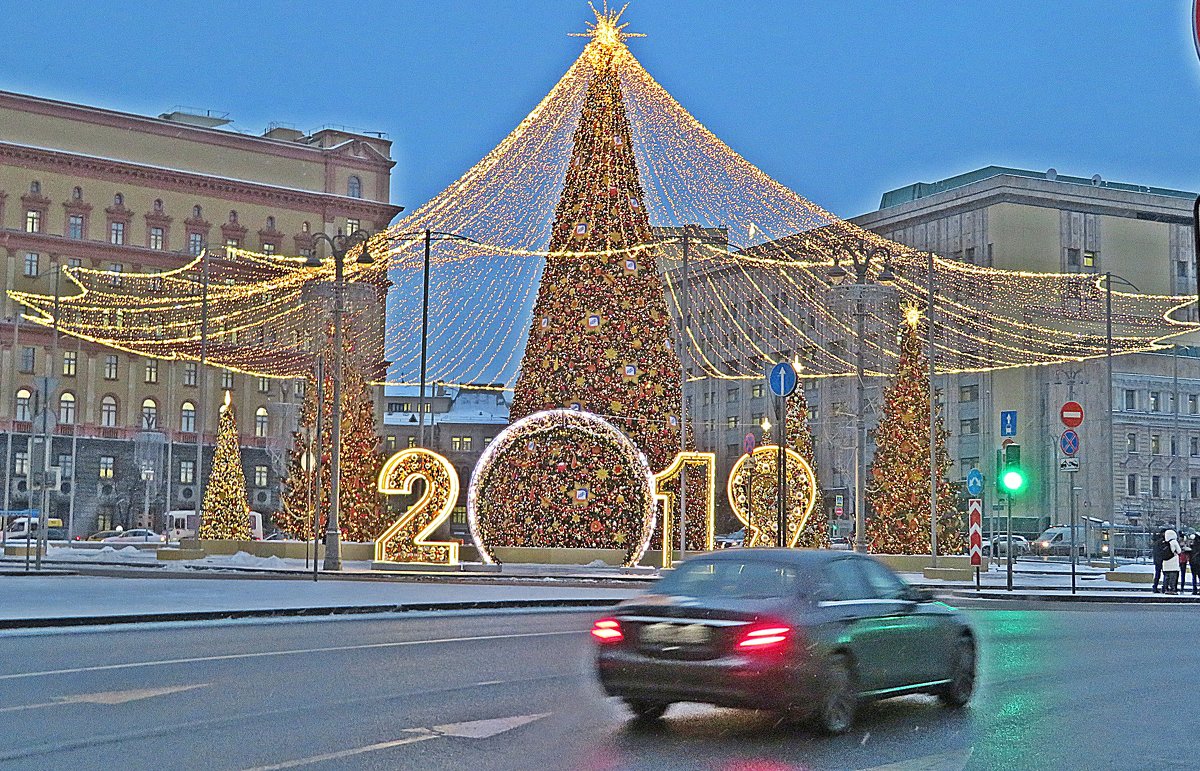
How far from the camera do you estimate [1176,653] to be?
1972 centimetres

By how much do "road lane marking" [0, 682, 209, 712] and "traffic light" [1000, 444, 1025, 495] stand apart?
26073 millimetres

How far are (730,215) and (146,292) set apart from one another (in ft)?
175

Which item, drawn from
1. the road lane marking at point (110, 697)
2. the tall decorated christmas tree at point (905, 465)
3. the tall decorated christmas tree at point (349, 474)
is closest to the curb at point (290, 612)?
the road lane marking at point (110, 697)

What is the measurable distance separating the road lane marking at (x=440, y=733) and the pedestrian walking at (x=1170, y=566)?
30.5 m

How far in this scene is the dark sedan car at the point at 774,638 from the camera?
11516 millimetres

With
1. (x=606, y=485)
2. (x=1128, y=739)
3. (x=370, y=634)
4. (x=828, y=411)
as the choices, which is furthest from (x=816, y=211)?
(x=828, y=411)

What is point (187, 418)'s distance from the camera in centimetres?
10694

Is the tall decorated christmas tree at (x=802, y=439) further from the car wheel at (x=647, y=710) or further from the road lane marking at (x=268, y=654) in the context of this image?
the car wheel at (x=647, y=710)

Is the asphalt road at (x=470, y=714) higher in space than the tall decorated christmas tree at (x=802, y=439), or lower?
lower

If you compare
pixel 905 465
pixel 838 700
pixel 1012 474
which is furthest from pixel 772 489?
pixel 838 700

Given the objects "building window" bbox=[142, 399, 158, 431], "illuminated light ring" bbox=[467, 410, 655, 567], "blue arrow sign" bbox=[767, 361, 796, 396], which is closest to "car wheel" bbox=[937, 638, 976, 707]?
"blue arrow sign" bbox=[767, 361, 796, 396]

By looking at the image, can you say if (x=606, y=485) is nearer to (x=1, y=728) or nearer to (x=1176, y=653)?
(x=1176, y=653)

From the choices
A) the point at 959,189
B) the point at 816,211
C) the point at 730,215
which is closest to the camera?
the point at 816,211

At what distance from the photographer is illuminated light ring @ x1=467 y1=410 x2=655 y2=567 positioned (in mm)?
41812
